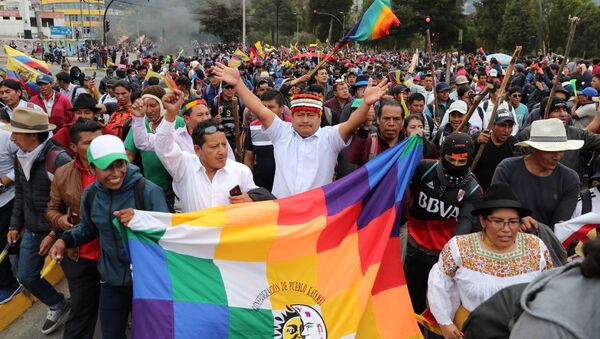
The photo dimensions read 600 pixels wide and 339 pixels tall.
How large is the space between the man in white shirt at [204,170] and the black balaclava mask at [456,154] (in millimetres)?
1412

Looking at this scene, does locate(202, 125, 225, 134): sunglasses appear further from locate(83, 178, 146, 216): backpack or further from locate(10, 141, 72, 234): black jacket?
locate(10, 141, 72, 234): black jacket

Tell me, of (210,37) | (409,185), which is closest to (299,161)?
(409,185)

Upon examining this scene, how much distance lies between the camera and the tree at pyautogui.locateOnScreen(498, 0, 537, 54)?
170 ft

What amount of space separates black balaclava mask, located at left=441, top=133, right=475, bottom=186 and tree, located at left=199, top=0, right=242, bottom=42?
188 ft

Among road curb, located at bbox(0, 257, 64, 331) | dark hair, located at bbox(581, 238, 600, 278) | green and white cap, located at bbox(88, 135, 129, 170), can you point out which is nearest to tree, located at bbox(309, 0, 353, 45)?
road curb, located at bbox(0, 257, 64, 331)

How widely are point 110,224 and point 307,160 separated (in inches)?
60.4

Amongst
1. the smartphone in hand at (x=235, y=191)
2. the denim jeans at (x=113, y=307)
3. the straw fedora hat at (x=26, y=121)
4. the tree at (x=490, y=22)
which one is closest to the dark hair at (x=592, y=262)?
→ the smartphone in hand at (x=235, y=191)

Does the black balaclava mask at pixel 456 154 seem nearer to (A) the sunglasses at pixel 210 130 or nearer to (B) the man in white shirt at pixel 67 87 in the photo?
(A) the sunglasses at pixel 210 130

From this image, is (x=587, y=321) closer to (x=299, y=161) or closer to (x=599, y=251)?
(x=599, y=251)

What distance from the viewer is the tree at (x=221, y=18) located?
191 ft

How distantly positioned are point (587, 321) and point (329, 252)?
2096mm

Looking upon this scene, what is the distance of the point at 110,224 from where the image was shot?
11.9 ft

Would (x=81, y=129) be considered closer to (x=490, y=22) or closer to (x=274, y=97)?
(x=274, y=97)

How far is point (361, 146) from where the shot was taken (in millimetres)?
4363
